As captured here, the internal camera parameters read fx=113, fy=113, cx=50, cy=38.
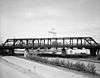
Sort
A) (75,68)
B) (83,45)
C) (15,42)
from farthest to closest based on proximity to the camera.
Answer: (15,42), (83,45), (75,68)

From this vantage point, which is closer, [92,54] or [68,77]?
[68,77]

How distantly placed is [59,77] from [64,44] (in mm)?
28094

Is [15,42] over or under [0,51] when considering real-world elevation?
over

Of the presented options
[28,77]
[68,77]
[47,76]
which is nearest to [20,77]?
[28,77]

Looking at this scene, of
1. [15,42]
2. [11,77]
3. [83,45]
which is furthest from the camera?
[15,42]

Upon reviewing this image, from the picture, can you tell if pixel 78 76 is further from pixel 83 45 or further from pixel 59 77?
pixel 83 45

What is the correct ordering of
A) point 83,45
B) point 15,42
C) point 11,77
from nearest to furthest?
1. point 11,77
2. point 83,45
3. point 15,42

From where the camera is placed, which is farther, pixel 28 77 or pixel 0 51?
pixel 0 51

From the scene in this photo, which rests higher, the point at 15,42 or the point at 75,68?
the point at 15,42

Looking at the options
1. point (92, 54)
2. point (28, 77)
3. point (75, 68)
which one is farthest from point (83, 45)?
point (28, 77)

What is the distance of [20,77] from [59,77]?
3829 millimetres

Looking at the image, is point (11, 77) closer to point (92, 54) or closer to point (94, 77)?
point (94, 77)

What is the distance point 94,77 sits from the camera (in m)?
11.1

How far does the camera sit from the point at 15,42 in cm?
4281
